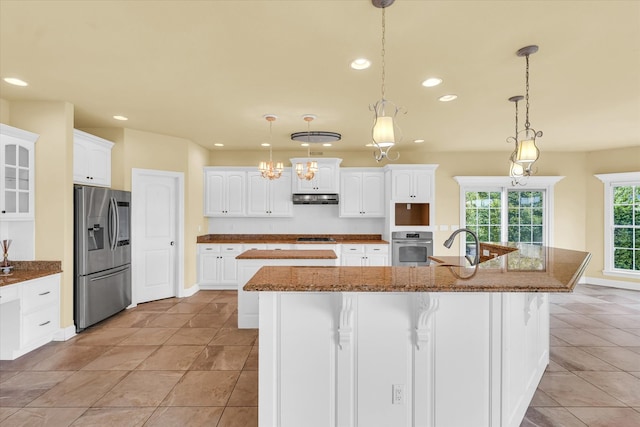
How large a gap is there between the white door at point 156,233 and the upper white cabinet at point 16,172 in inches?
51.9

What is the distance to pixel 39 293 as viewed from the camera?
3.24 m

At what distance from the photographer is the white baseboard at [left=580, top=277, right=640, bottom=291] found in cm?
578

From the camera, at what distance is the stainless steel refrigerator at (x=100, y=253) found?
368cm

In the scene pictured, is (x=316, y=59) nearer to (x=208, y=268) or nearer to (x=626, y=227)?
(x=208, y=268)

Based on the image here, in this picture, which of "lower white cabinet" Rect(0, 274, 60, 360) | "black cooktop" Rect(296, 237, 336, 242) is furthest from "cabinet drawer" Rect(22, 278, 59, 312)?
"black cooktop" Rect(296, 237, 336, 242)

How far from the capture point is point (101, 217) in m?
3.96

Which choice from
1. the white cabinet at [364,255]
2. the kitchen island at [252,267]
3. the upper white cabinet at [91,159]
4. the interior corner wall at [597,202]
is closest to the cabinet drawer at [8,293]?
the upper white cabinet at [91,159]

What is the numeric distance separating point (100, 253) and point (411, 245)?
15.4 feet

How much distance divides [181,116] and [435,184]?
4.63 m

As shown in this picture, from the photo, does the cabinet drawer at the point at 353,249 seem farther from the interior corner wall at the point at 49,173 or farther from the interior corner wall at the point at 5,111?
the interior corner wall at the point at 5,111

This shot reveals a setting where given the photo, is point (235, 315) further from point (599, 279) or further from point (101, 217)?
point (599, 279)

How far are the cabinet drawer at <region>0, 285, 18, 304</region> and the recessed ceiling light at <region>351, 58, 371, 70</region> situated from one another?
11.7 ft

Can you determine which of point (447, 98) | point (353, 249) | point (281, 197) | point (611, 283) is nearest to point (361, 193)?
point (353, 249)

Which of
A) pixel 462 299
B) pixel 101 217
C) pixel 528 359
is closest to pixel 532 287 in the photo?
pixel 462 299
